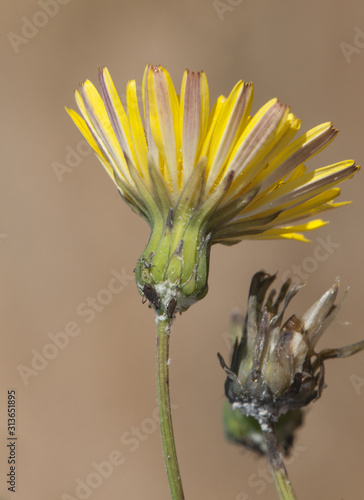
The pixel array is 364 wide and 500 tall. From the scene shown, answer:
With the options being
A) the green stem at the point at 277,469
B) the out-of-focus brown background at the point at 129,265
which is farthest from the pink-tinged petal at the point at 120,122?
the out-of-focus brown background at the point at 129,265

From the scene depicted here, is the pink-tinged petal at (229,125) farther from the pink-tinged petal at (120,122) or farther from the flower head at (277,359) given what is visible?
the flower head at (277,359)

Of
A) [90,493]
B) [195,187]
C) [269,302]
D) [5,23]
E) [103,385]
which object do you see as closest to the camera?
[195,187]

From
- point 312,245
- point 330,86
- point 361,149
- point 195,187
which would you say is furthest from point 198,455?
point 195,187

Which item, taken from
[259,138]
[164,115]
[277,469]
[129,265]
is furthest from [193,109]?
[129,265]

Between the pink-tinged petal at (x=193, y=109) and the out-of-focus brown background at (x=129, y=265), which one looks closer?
the pink-tinged petal at (x=193, y=109)

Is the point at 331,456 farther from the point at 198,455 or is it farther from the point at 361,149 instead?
the point at 361,149

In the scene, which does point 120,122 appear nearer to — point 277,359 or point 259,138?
point 259,138
